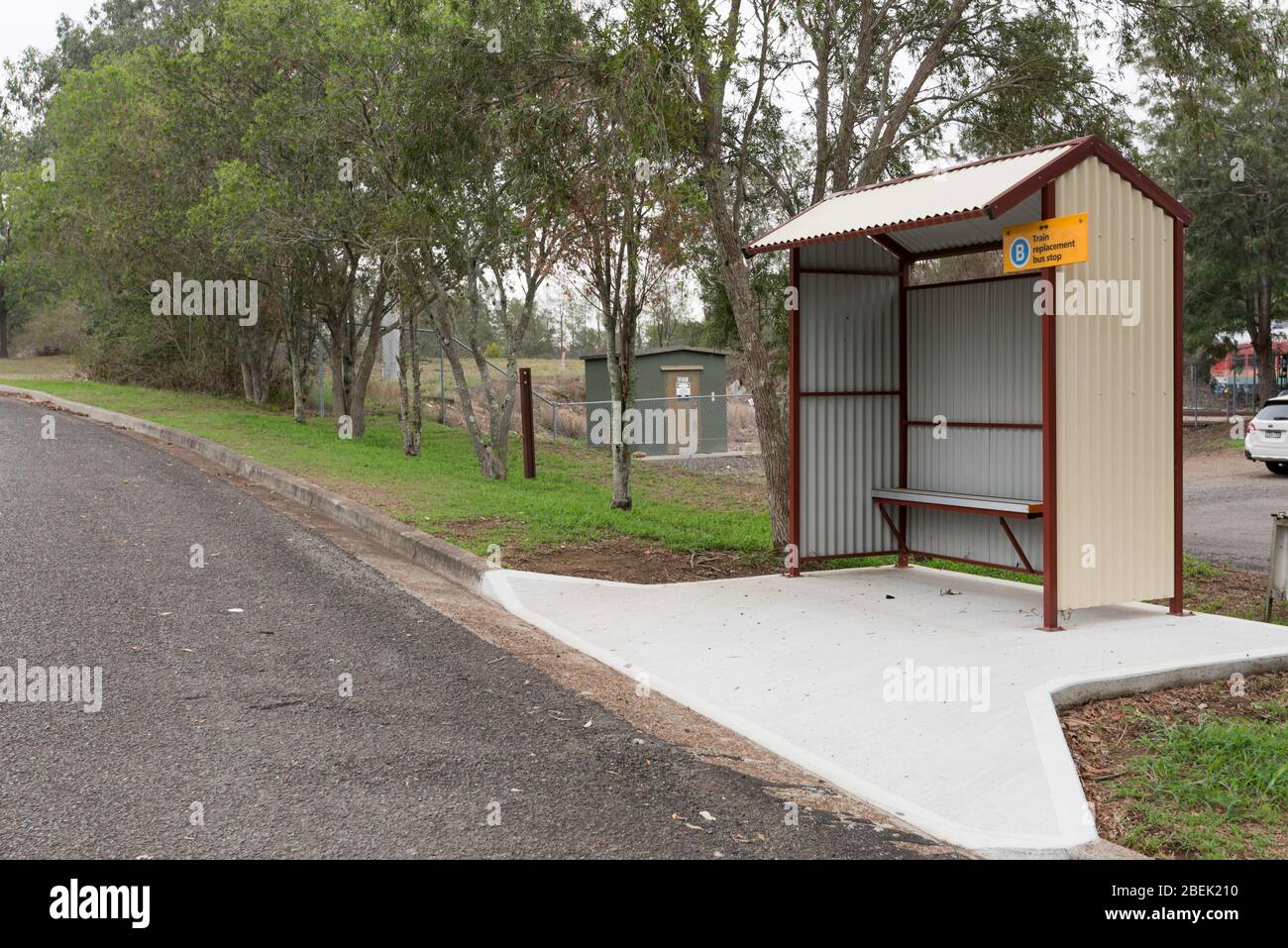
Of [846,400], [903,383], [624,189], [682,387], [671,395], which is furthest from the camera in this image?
[671,395]

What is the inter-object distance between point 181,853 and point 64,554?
20.7ft

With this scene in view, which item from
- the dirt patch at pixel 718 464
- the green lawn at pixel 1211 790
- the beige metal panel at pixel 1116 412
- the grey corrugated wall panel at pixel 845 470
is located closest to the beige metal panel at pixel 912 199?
the beige metal panel at pixel 1116 412

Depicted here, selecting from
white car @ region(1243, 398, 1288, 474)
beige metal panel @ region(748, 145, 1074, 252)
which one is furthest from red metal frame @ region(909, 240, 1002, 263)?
white car @ region(1243, 398, 1288, 474)

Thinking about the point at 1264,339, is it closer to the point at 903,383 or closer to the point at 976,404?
the point at 903,383

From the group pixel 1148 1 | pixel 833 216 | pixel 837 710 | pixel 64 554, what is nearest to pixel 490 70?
pixel 833 216

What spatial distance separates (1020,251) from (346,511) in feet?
25.6

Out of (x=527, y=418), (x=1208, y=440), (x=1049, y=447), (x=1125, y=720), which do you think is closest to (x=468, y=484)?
(x=527, y=418)

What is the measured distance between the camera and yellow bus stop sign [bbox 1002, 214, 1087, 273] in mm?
7855

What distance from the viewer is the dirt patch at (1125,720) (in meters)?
5.10

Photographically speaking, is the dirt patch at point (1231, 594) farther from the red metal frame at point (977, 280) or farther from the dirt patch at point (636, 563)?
the dirt patch at point (636, 563)
